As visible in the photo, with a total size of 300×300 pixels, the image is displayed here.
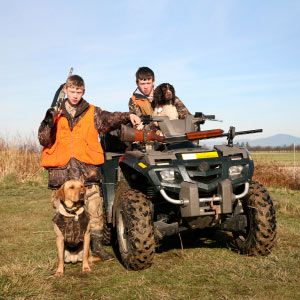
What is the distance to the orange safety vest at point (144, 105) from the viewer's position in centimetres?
589

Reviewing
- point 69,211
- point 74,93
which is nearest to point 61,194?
point 69,211

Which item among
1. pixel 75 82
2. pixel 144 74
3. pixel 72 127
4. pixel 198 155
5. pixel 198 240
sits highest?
pixel 144 74

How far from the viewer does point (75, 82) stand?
17.3 feet

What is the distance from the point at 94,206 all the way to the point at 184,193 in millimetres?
1482

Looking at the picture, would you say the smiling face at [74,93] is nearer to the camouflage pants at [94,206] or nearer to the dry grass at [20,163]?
the camouflage pants at [94,206]

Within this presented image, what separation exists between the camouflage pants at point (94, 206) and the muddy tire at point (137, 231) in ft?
2.19

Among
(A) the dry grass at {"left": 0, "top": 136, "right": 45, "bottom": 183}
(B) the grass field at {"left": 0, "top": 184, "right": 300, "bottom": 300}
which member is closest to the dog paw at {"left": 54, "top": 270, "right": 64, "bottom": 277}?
(B) the grass field at {"left": 0, "top": 184, "right": 300, "bottom": 300}

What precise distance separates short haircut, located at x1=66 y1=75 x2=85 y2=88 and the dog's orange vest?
0.36 meters

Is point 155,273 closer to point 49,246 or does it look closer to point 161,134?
point 161,134

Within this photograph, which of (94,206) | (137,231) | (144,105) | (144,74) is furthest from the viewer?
(144,74)

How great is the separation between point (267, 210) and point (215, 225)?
60 centimetres

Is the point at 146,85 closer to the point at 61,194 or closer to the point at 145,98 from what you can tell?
the point at 145,98

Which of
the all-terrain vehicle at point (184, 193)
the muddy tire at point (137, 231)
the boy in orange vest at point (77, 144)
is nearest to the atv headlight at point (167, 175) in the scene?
the all-terrain vehicle at point (184, 193)

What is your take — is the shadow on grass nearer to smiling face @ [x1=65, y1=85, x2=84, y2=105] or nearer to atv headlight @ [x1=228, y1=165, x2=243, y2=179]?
atv headlight @ [x1=228, y1=165, x2=243, y2=179]
